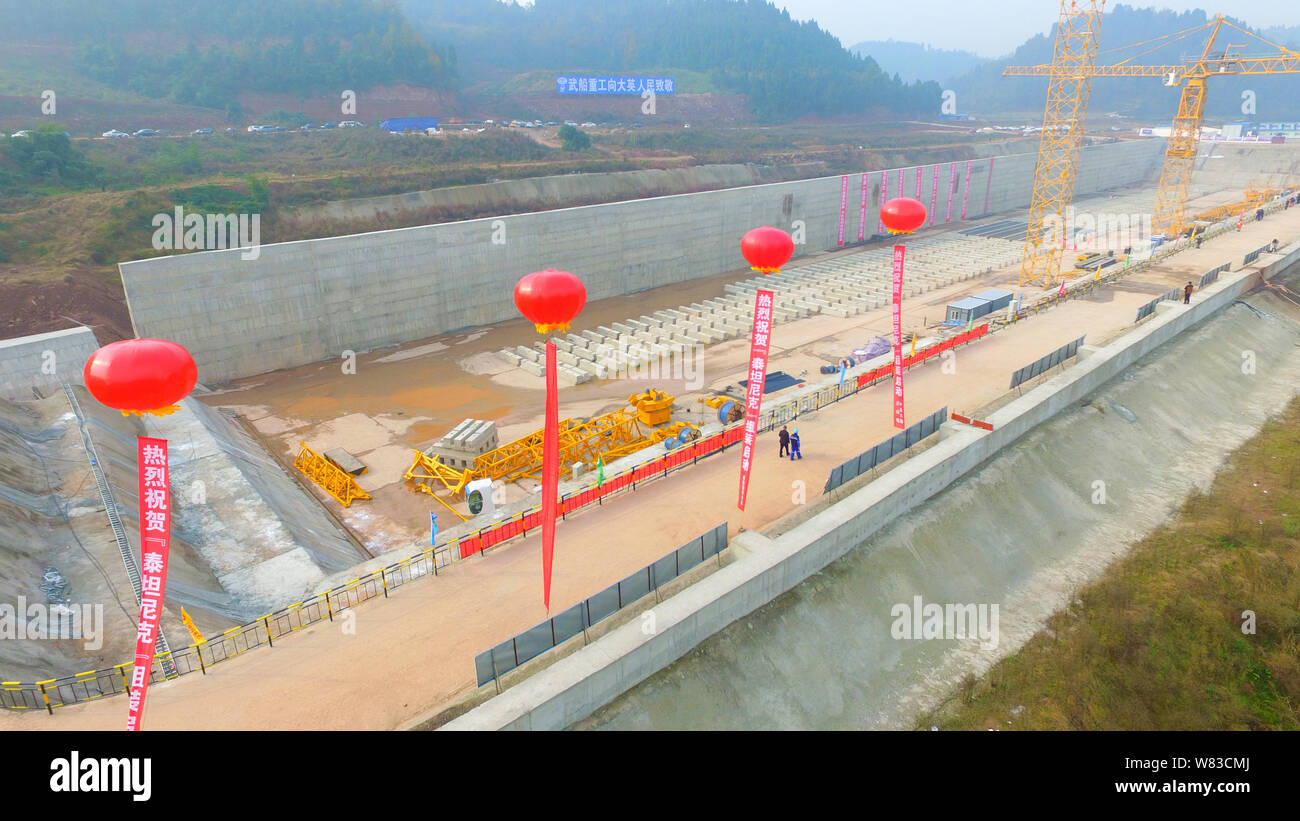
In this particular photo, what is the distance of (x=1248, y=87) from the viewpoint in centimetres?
17950

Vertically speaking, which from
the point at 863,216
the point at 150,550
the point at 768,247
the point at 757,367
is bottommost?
the point at 150,550

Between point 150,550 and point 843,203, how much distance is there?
58735 mm

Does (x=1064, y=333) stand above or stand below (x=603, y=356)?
above

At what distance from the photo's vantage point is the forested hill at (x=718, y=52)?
414 feet

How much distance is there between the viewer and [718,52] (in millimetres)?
143000

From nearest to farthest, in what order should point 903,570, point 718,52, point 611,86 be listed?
point 903,570, point 611,86, point 718,52

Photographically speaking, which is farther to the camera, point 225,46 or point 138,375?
point 225,46

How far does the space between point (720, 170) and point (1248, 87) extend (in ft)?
638

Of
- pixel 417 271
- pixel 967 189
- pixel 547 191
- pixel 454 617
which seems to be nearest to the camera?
pixel 454 617

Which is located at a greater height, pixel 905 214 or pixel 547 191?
pixel 547 191

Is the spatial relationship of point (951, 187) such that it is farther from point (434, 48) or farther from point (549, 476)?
point (434, 48)

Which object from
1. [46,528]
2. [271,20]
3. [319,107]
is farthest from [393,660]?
[271,20]

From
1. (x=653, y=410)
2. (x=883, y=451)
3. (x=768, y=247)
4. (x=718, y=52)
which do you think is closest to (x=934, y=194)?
(x=653, y=410)
